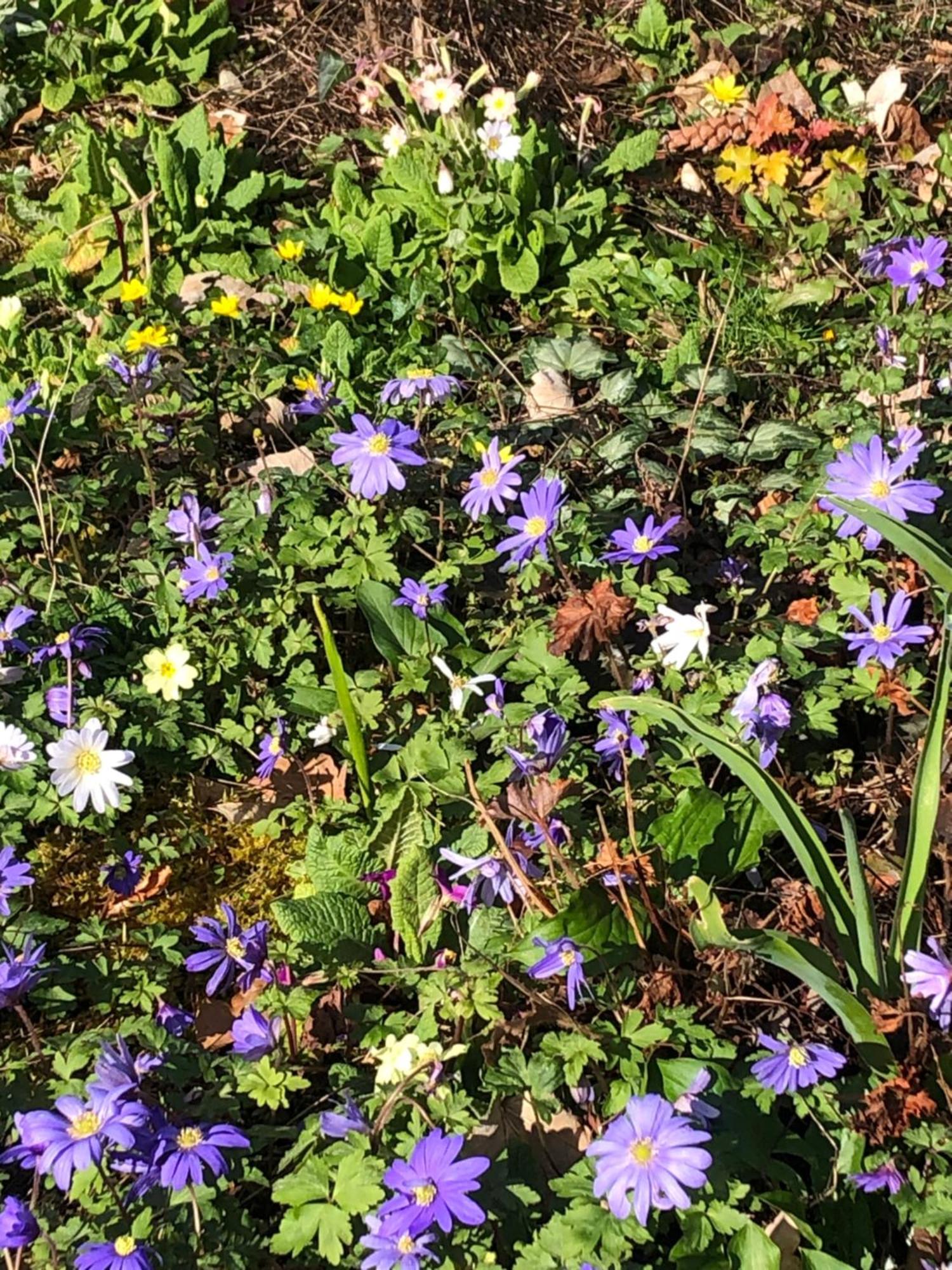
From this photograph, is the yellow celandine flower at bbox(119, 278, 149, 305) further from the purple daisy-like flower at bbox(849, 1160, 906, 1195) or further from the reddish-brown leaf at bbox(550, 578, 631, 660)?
the purple daisy-like flower at bbox(849, 1160, 906, 1195)

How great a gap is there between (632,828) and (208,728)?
0.92m

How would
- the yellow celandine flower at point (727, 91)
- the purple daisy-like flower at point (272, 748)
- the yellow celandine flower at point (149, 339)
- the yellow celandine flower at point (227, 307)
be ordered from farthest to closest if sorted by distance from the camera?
the yellow celandine flower at point (727, 91) < the yellow celandine flower at point (227, 307) < the yellow celandine flower at point (149, 339) < the purple daisy-like flower at point (272, 748)

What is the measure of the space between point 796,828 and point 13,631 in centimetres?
150

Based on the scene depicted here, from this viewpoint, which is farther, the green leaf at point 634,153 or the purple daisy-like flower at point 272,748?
the green leaf at point 634,153

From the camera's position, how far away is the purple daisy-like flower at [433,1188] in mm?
1363

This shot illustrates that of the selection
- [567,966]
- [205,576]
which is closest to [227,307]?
[205,576]

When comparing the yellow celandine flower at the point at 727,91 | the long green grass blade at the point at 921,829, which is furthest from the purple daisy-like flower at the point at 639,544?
the yellow celandine flower at the point at 727,91

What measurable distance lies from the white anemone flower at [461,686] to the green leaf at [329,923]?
0.39 m

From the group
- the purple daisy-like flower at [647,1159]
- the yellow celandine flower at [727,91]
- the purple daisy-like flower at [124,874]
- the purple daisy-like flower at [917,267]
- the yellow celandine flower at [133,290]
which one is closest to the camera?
the purple daisy-like flower at [647,1159]

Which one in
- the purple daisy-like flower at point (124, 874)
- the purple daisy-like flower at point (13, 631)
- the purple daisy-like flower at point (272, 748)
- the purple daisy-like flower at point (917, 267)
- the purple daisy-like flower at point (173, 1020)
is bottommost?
the purple daisy-like flower at point (124, 874)

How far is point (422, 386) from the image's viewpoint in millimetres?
2439

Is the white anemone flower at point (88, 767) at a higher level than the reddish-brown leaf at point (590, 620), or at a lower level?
lower

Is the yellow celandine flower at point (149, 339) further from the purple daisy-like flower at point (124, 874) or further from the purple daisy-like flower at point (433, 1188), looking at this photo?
the purple daisy-like flower at point (433, 1188)

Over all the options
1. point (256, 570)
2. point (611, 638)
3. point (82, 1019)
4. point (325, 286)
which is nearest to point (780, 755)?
point (611, 638)
